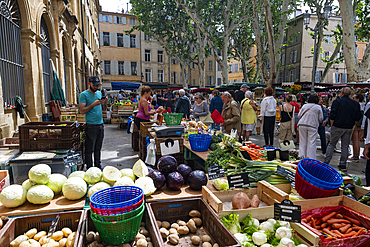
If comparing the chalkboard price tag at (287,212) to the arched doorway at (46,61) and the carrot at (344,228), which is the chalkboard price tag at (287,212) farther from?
the arched doorway at (46,61)

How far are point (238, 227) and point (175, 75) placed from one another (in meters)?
40.1

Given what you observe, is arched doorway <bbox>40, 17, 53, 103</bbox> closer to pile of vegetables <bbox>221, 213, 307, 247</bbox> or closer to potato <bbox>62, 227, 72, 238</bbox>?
potato <bbox>62, 227, 72, 238</bbox>

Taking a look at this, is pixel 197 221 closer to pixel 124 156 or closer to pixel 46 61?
pixel 124 156

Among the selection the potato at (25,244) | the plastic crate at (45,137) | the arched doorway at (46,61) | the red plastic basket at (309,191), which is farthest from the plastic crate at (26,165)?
the arched doorway at (46,61)

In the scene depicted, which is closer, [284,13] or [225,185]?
[225,185]

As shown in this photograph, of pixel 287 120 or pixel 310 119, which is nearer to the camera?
pixel 310 119

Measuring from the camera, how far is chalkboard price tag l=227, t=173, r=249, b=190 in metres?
2.62

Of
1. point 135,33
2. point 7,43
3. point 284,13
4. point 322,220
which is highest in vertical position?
point 135,33

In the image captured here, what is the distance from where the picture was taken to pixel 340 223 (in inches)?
91.2

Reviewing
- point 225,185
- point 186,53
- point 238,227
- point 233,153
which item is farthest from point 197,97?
point 186,53

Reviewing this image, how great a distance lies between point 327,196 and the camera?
2508 mm

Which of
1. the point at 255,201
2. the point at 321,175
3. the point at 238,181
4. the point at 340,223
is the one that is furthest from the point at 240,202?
the point at 321,175

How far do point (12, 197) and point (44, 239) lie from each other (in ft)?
1.95

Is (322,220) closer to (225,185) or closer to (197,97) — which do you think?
(225,185)
